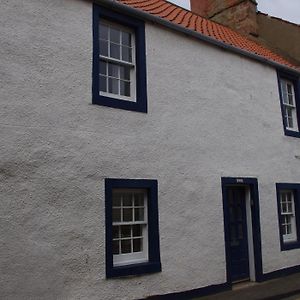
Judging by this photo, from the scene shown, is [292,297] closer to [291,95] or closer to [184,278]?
[184,278]

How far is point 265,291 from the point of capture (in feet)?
Result: 27.1

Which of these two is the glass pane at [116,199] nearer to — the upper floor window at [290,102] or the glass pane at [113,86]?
the glass pane at [113,86]

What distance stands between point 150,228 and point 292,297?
11.5 feet

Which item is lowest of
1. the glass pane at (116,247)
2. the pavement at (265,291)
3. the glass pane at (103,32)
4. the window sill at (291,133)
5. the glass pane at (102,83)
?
the pavement at (265,291)

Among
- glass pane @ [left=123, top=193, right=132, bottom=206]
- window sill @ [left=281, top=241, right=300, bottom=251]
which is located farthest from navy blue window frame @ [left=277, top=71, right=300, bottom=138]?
glass pane @ [left=123, top=193, right=132, bottom=206]

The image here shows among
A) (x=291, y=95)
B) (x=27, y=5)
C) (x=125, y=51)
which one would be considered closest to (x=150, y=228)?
(x=125, y=51)

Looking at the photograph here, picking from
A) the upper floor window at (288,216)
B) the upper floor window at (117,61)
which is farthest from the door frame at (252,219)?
the upper floor window at (117,61)

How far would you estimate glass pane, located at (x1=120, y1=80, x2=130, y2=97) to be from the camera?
7.56 metres

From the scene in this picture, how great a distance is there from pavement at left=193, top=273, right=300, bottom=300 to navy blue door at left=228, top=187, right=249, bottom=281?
0.32 metres

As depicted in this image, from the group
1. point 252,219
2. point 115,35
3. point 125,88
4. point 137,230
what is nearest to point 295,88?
point 252,219

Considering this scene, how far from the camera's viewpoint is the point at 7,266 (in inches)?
217

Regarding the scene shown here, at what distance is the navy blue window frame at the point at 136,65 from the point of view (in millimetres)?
6953

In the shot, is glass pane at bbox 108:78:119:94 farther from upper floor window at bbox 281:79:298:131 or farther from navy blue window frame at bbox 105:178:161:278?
upper floor window at bbox 281:79:298:131

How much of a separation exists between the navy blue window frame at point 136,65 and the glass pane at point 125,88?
0.58 feet
